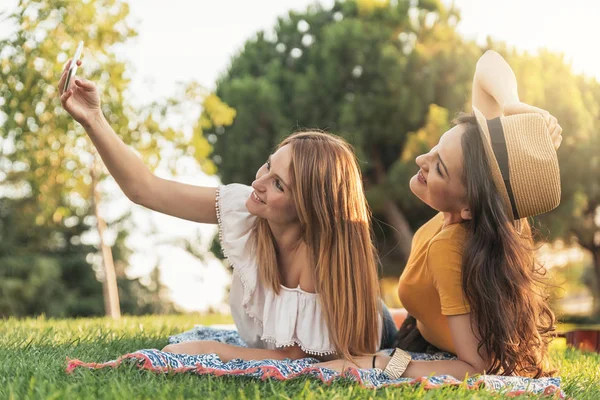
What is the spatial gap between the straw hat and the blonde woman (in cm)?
60

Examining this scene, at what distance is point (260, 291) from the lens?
10.1 ft

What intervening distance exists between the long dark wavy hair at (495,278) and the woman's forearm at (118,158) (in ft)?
4.52

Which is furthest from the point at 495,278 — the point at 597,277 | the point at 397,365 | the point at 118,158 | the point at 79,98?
the point at 597,277

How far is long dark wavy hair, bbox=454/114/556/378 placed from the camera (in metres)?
2.63

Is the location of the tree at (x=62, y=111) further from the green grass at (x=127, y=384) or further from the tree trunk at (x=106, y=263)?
the green grass at (x=127, y=384)

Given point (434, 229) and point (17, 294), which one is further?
point (17, 294)

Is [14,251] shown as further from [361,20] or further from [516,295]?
[516,295]

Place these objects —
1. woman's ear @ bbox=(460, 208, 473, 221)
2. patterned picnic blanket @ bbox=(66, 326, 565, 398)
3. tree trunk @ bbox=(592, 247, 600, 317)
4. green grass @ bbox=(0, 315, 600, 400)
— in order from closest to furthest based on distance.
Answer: green grass @ bbox=(0, 315, 600, 400) < patterned picnic blanket @ bbox=(66, 326, 565, 398) < woman's ear @ bbox=(460, 208, 473, 221) < tree trunk @ bbox=(592, 247, 600, 317)

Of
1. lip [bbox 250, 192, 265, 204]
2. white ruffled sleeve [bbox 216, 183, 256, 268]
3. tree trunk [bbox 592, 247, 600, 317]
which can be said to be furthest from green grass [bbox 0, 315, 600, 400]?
tree trunk [bbox 592, 247, 600, 317]

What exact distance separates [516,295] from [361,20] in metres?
12.5

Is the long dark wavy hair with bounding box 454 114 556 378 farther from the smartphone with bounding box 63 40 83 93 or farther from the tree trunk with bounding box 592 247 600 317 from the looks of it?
the tree trunk with bounding box 592 247 600 317

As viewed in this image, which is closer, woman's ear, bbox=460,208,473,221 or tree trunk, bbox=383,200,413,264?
woman's ear, bbox=460,208,473,221

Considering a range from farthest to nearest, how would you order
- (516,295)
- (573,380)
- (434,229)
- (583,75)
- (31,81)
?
(583,75), (31,81), (434,229), (573,380), (516,295)

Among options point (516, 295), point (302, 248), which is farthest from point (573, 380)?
point (302, 248)
